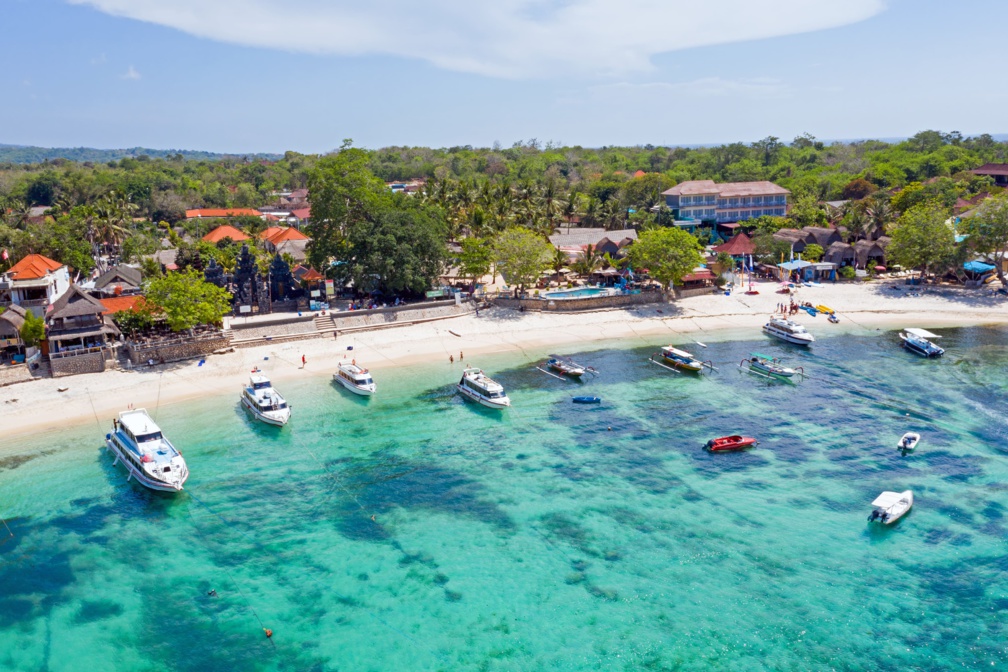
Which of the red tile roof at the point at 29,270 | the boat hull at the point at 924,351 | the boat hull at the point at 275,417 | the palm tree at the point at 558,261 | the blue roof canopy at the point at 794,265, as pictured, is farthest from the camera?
the blue roof canopy at the point at 794,265

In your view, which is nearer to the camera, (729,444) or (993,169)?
(729,444)

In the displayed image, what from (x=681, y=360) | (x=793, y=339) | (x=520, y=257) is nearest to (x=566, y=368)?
(x=681, y=360)

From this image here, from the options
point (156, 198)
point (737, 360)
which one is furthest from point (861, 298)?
point (156, 198)

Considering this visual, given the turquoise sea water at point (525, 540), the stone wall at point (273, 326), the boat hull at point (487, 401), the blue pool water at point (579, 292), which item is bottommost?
the turquoise sea water at point (525, 540)

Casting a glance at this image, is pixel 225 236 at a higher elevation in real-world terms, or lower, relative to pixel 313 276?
higher

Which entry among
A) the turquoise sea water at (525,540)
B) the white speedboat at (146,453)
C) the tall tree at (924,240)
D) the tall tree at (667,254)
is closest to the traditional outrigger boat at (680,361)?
the turquoise sea water at (525,540)

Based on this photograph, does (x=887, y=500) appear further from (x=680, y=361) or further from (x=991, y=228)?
(x=991, y=228)

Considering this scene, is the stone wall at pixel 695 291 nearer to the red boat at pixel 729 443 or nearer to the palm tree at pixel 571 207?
the palm tree at pixel 571 207
